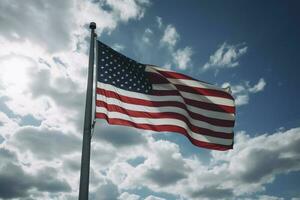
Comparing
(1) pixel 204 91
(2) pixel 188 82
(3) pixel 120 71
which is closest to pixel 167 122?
(2) pixel 188 82

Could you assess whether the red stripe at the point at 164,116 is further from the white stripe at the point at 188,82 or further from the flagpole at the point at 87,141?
the white stripe at the point at 188,82

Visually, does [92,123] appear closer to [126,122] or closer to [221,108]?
[126,122]

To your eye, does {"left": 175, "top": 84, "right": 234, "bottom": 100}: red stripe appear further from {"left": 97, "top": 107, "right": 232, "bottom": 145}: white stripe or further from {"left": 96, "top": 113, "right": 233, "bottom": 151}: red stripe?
{"left": 96, "top": 113, "right": 233, "bottom": 151}: red stripe

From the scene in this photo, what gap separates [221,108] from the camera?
18.5 meters

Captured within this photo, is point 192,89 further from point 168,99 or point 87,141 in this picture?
point 87,141

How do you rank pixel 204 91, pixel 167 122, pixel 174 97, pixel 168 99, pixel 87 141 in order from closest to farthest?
pixel 87 141 < pixel 167 122 < pixel 168 99 < pixel 174 97 < pixel 204 91

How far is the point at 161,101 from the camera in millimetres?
17438

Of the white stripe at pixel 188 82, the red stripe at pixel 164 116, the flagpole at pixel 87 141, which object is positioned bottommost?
the flagpole at pixel 87 141

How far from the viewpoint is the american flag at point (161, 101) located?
16000 millimetres

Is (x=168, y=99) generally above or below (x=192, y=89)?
below

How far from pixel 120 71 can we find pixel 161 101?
235 cm

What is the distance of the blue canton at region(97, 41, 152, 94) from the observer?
53.0ft

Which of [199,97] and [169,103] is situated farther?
[199,97]

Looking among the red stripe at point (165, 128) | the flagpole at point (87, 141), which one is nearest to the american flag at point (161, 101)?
the red stripe at point (165, 128)
